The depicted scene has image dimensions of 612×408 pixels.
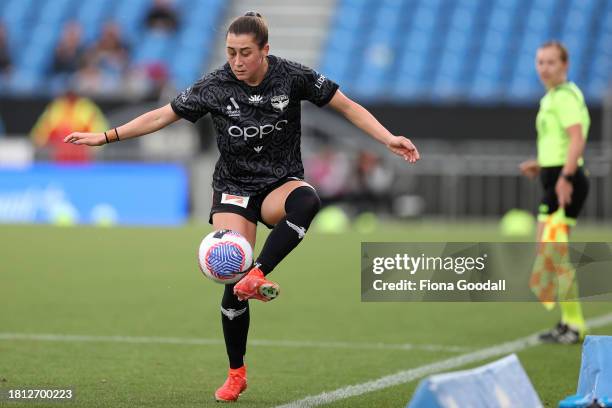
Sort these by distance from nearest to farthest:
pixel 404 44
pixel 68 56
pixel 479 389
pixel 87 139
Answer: pixel 479 389
pixel 87 139
pixel 68 56
pixel 404 44

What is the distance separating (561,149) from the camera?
9.36m

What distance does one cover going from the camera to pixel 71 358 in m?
7.80

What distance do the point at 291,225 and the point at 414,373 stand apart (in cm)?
153

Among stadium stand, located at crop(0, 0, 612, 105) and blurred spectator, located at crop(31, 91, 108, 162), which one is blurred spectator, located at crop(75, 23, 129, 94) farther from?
blurred spectator, located at crop(31, 91, 108, 162)

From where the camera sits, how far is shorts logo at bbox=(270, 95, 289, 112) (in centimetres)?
654

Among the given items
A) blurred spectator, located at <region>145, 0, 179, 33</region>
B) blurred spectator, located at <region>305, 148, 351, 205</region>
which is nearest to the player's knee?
blurred spectator, located at <region>305, 148, 351, 205</region>

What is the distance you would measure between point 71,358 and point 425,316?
12.9 ft

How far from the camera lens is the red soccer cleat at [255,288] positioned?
594 centimetres

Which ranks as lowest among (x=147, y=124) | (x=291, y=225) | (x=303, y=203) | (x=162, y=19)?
(x=291, y=225)

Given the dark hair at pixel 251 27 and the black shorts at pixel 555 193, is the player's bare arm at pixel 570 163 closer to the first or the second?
the black shorts at pixel 555 193

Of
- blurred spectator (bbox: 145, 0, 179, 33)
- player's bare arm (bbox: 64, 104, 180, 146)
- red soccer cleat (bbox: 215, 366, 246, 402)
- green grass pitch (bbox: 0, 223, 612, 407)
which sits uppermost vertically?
blurred spectator (bbox: 145, 0, 179, 33)

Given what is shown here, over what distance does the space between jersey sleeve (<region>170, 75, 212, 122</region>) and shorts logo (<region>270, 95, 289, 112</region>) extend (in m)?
0.34

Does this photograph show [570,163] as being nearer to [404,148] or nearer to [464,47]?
[404,148]

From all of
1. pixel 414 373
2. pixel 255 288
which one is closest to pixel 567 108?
pixel 414 373
